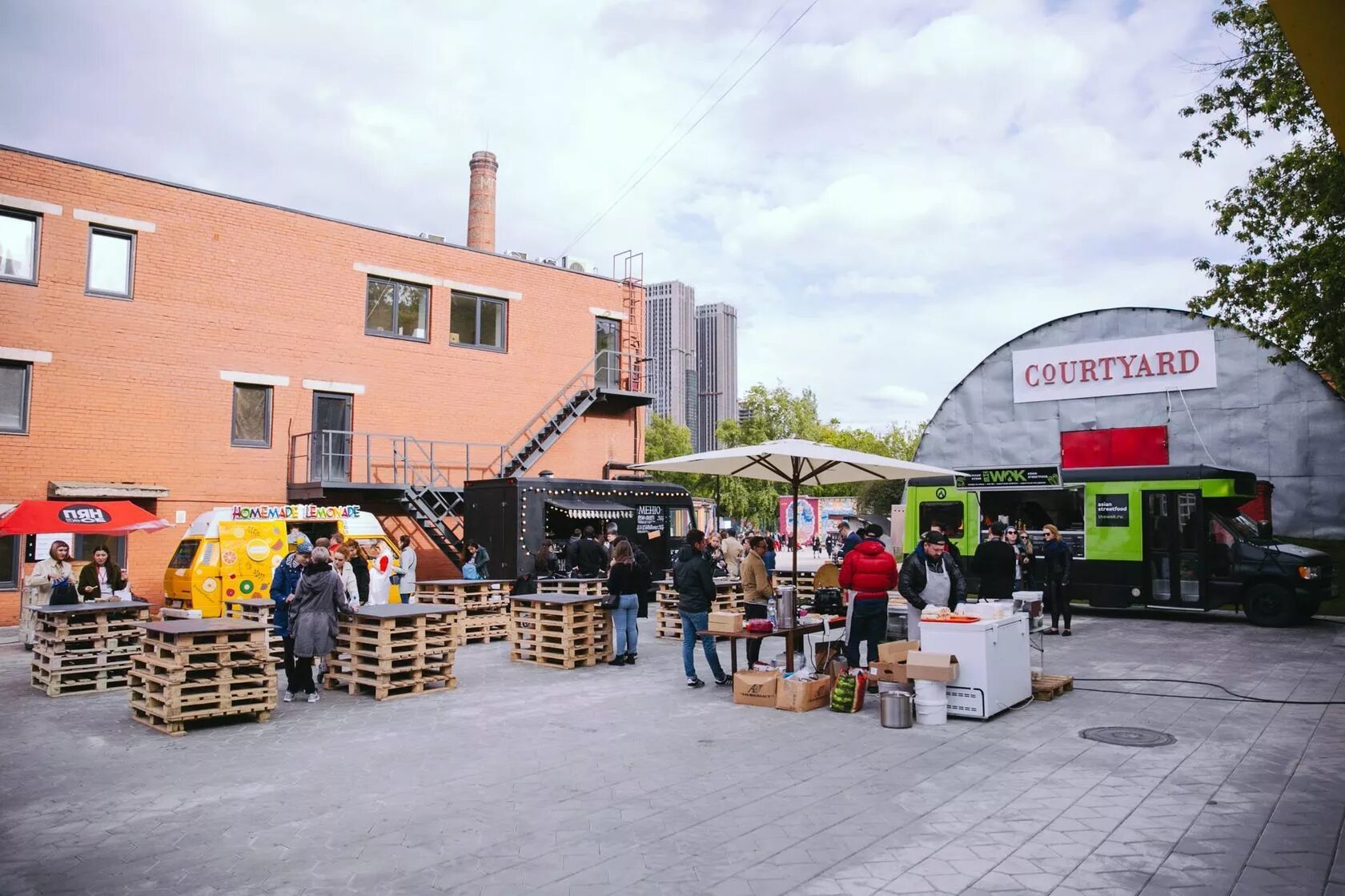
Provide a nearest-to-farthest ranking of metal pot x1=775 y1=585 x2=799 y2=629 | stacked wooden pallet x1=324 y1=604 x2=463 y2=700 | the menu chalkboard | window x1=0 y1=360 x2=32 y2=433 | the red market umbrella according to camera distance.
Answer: metal pot x1=775 y1=585 x2=799 y2=629
stacked wooden pallet x1=324 y1=604 x2=463 y2=700
the red market umbrella
window x1=0 y1=360 x2=32 y2=433
the menu chalkboard

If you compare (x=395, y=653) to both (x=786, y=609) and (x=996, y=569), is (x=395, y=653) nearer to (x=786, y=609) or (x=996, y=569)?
(x=786, y=609)

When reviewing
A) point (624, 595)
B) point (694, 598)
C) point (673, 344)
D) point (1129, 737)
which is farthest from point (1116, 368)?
point (673, 344)

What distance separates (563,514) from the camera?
24.0 metres

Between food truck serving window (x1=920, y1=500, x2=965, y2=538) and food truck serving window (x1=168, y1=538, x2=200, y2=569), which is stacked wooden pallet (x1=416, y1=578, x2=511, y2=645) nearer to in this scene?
food truck serving window (x1=168, y1=538, x2=200, y2=569)

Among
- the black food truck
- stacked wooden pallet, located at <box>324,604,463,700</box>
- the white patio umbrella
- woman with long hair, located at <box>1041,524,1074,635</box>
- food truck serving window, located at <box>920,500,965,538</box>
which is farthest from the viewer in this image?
food truck serving window, located at <box>920,500,965,538</box>

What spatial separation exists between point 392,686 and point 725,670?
431 cm

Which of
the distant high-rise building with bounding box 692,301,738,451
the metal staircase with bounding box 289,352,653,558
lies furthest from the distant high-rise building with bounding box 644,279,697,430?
the metal staircase with bounding box 289,352,653,558

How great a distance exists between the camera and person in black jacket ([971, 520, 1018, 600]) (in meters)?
13.6

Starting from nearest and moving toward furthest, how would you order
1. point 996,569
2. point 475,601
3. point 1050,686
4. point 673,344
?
point 1050,686 < point 996,569 < point 475,601 < point 673,344

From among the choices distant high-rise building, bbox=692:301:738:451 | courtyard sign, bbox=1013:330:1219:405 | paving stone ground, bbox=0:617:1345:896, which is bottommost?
paving stone ground, bbox=0:617:1345:896

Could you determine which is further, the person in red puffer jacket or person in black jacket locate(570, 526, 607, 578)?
person in black jacket locate(570, 526, 607, 578)

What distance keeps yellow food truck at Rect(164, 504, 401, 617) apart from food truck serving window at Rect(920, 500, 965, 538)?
11.7 meters

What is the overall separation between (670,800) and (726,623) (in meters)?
Answer: 4.11

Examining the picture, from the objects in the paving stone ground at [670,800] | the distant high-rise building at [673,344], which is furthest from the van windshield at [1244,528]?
the distant high-rise building at [673,344]
